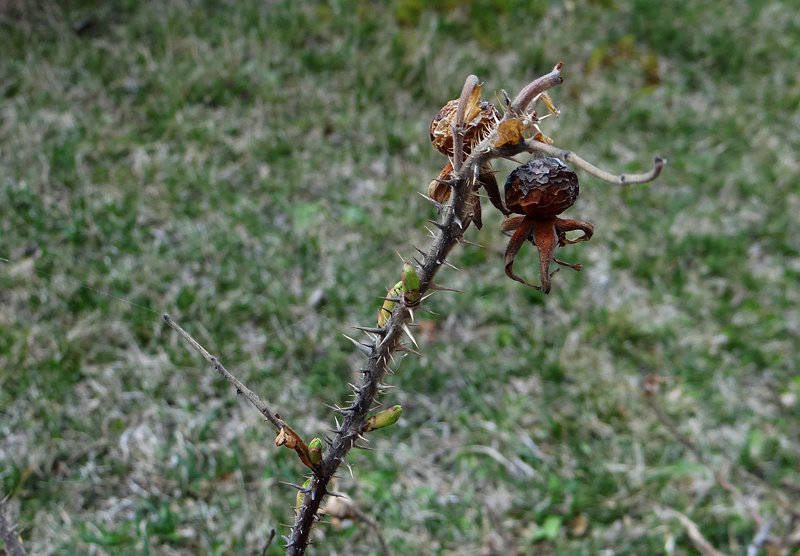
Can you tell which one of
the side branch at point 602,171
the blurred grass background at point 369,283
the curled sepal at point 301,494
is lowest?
the curled sepal at point 301,494

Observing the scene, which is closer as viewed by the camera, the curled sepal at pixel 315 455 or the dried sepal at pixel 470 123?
the dried sepal at pixel 470 123

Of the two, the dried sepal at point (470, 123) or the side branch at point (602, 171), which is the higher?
the dried sepal at point (470, 123)

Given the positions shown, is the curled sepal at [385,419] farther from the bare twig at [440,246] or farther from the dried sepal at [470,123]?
the dried sepal at [470,123]

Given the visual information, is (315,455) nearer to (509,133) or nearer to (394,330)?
(394,330)

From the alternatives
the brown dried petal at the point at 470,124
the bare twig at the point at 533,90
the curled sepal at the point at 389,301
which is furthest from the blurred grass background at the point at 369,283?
the bare twig at the point at 533,90

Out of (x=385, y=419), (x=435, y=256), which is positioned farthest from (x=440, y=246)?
(x=385, y=419)

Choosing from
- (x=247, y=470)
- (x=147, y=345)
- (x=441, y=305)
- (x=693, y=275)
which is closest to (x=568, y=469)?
(x=441, y=305)

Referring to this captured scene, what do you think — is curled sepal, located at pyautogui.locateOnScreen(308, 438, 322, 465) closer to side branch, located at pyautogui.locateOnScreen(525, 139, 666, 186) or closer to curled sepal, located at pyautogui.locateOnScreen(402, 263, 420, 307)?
curled sepal, located at pyautogui.locateOnScreen(402, 263, 420, 307)
